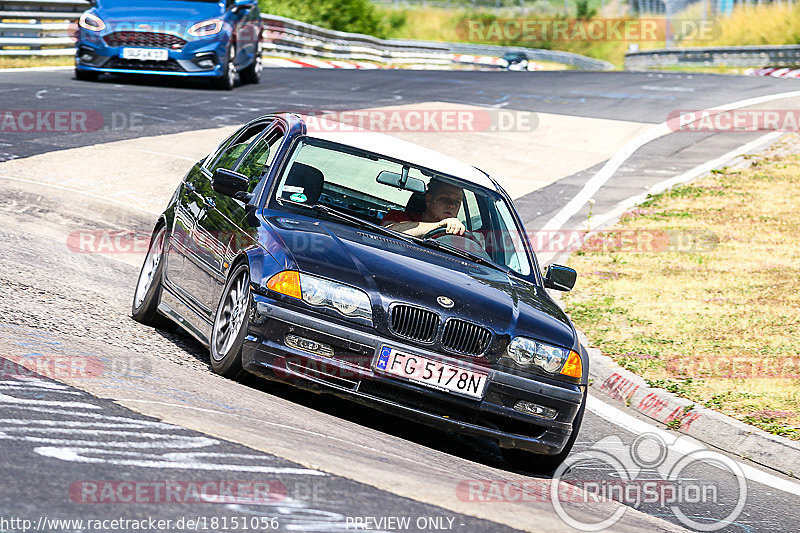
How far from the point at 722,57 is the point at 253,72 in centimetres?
2565

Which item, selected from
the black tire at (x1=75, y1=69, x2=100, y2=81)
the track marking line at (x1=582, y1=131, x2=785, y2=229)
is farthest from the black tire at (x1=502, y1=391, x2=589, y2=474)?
the black tire at (x1=75, y1=69, x2=100, y2=81)

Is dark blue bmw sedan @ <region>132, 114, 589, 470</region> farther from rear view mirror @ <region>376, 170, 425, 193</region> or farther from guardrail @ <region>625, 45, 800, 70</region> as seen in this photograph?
guardrail @ <region>625, 45, 800, 70</region>

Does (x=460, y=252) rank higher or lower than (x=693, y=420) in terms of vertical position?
higher

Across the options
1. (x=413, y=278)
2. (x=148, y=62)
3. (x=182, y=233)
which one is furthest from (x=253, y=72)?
(x=413, y=278)

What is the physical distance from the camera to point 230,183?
7098 mm

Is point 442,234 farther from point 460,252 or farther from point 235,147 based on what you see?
point 235,147

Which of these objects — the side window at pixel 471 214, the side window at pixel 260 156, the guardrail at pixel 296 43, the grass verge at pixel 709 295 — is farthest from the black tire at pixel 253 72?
the side window at pixel 471 214

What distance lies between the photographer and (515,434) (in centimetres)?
624

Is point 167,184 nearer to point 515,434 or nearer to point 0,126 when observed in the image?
point 0,126

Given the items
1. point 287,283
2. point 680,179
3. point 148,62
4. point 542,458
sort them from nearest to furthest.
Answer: point 287,283
point 542,458
point 680,179
point 148,62

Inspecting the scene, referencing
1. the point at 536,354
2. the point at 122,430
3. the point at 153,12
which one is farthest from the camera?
the point at 153,12

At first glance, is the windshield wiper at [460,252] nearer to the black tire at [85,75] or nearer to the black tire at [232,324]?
the black tire at [232,324]

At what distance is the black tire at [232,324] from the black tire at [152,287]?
1.32 meters

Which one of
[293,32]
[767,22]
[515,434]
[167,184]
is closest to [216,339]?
[515,434]
